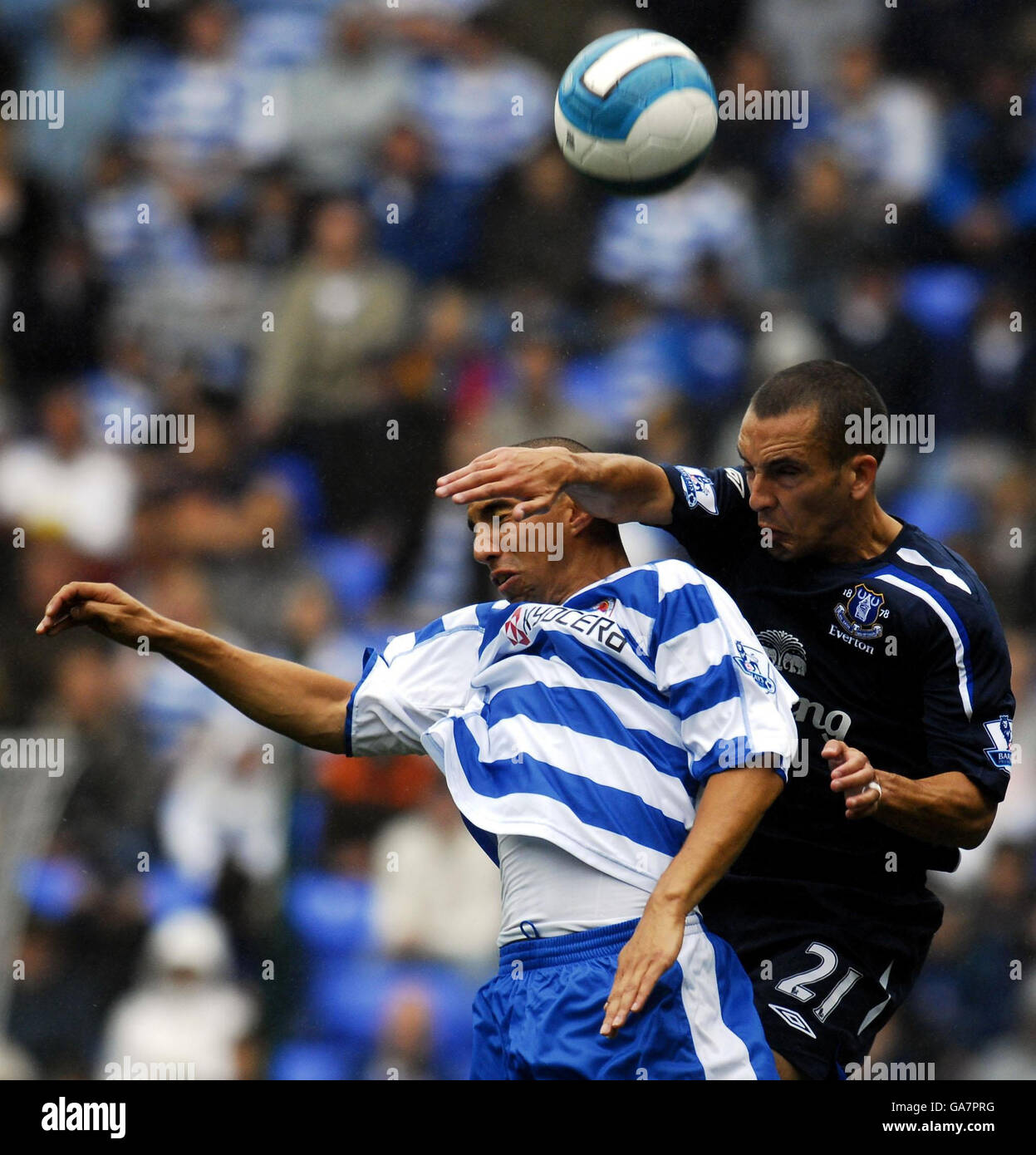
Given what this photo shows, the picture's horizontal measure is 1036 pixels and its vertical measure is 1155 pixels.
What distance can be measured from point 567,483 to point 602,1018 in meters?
1.16

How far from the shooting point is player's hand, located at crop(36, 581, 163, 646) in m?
3.93

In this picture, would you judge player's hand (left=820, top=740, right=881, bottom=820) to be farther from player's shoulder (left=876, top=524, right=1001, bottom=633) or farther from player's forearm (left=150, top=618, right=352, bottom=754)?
player's forearm (left=150, top=618, right=352, bottom=754)

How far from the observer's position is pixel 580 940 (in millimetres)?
3570

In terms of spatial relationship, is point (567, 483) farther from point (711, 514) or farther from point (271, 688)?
point (271, 688)

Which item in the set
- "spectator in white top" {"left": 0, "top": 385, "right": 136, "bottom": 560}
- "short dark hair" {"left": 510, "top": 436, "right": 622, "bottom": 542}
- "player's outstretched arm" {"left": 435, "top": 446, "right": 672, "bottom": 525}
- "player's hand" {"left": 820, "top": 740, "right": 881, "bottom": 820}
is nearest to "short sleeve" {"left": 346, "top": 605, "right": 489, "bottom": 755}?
"short dark hair" {"left": 510, "top": 436, "right": 622, "bottom": 542}

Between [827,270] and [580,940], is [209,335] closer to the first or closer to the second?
[827,270]

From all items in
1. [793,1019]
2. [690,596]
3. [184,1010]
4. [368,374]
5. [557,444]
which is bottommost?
[184,1010]

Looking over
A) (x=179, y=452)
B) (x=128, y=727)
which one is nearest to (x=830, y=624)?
(x=128, y=727)

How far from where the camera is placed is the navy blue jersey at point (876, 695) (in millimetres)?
4051

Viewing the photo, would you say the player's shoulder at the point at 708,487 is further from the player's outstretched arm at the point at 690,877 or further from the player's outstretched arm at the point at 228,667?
the player's outstretched arm at the point at 228,667

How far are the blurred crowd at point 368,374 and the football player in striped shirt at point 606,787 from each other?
340cm

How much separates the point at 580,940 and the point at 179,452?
5.40 m

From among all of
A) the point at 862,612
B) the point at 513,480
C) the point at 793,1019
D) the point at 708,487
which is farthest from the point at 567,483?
the point at 793,1019

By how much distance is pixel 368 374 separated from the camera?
8.59 meters
